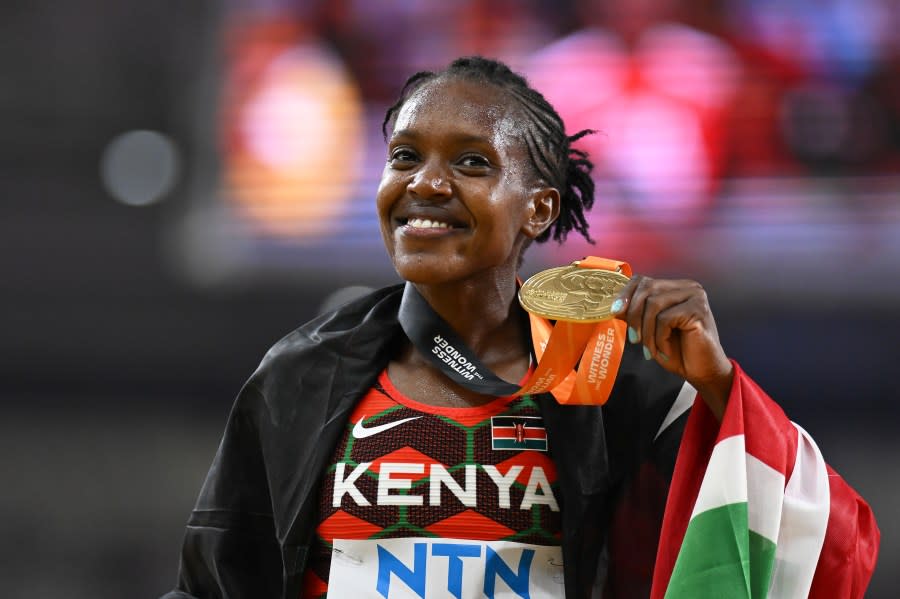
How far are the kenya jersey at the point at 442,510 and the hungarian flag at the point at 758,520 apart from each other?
206mm

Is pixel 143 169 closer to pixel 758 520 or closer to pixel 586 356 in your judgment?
pixel 586 356

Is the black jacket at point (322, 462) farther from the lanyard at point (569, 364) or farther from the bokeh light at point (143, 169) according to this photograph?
the bokeh light at point (143, 169)

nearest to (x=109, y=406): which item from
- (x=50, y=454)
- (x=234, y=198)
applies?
(x=50, y=454)

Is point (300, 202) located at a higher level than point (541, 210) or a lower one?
lower

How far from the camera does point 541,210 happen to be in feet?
6.95

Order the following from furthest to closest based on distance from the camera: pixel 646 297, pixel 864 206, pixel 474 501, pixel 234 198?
pixel 234 198
pixel 864 206
pixel 474 501
pixel 646 297

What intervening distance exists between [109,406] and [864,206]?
288cm

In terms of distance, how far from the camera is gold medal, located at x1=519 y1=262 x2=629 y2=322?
1730 mm

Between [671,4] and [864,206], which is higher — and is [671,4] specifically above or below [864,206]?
above

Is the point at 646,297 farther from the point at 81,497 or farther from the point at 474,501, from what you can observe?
the point at 81,497

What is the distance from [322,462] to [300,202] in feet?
9.87

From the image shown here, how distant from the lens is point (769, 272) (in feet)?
14.7

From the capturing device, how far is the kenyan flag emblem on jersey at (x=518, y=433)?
1920mm

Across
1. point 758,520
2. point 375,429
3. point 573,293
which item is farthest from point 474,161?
point 758,520
